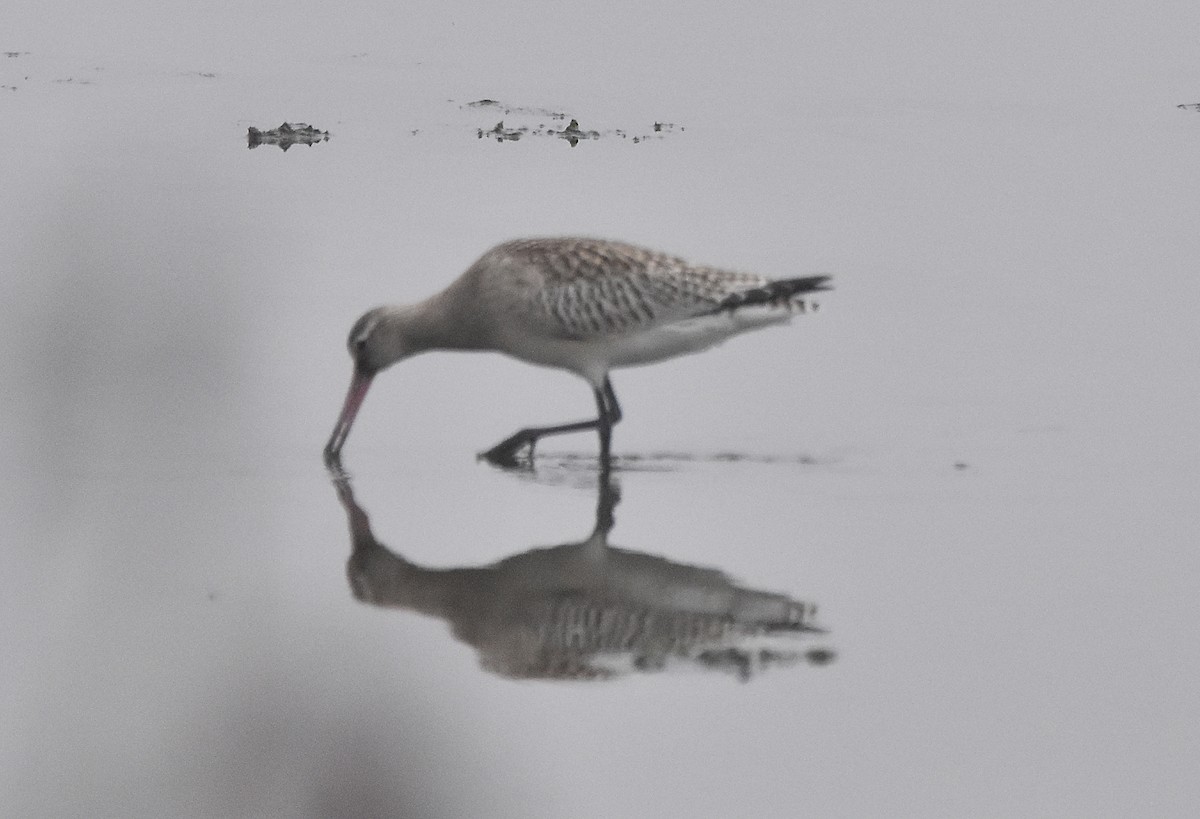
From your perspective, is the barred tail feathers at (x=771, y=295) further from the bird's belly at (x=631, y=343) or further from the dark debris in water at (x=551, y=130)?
the dark debris in water at (x=551, y=130)

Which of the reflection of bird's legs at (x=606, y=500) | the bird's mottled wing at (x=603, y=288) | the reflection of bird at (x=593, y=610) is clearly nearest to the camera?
the reflection of bird at (x=593, y=610)

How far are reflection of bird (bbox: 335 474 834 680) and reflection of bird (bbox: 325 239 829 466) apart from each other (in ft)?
6.90

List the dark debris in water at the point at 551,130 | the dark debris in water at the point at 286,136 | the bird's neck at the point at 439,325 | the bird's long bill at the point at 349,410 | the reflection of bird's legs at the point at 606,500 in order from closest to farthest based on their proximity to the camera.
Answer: the reflection of bird's legs at the point at 606,500 < the bird's long bill at the point at 349,410 < the bird's neck at the point at 439,325 < the dark debris in water at the point at 286,136 < the dark debris in water at the point at 551,130

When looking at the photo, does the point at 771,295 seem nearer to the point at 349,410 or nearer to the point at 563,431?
the point at 563,431

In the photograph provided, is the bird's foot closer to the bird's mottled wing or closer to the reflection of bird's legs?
the reflection of bird's legs

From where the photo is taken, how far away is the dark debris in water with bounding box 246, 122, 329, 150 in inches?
685

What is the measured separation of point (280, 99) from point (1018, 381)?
34.8 ft

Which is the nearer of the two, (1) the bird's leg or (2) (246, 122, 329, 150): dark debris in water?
(1) the bird's leg

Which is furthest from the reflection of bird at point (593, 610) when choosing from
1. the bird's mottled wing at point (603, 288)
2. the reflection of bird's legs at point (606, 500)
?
the bird's mottled wing at point (603, 288)

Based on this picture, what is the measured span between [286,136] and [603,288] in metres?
8.31

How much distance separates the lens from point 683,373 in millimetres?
11555

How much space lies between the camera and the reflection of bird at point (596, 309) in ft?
32.3

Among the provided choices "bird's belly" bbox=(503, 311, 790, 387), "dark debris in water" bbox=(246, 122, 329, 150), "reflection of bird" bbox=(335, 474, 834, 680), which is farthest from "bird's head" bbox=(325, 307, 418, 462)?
"dark debris in water" bbox=(246, 122, 329, 150)

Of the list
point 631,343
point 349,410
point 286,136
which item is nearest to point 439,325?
point 349,410
